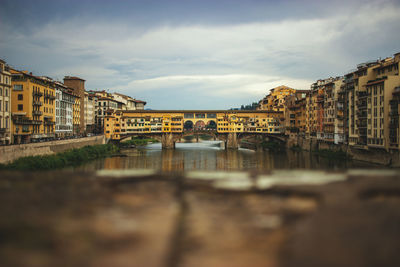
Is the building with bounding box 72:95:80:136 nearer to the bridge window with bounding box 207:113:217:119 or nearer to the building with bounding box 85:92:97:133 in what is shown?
the building with bounding box 85:92:97:133

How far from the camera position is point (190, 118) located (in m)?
65.3

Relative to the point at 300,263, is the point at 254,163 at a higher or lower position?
lower

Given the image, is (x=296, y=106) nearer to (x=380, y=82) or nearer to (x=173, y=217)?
(x=380, y=82)

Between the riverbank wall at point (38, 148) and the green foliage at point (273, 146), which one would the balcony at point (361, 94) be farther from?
the riverbank wall at point (38, 148)

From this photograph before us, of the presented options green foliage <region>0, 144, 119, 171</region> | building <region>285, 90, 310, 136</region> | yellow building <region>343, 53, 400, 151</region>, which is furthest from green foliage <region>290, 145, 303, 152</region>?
green foliage <region>0, 144, 119, 171</region>

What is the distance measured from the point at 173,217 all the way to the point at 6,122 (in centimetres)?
3507

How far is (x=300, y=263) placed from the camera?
9.22 feet

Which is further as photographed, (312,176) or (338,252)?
(312,176)

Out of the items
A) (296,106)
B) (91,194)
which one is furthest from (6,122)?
(296,106)

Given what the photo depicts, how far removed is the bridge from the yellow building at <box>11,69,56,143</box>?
62.8 ft

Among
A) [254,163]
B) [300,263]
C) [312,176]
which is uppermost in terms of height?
[312,176]

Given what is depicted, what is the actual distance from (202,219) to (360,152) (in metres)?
36.4

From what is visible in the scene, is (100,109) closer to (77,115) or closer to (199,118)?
(77,115)

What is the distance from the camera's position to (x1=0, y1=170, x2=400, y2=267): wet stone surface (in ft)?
9.46
